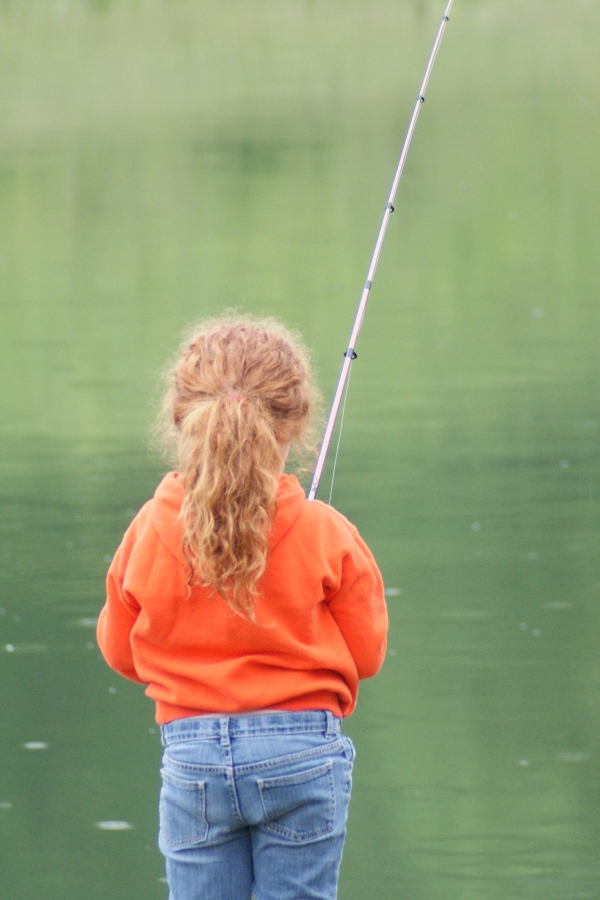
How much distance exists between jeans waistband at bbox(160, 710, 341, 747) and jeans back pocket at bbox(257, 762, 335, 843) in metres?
0.04

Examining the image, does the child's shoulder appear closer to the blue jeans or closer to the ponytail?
the ponytail

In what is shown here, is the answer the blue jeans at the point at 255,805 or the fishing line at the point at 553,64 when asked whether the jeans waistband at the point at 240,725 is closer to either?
the blue jeans at the point at 255,805

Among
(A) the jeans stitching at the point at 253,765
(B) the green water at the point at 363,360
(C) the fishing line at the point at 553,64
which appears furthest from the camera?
(C) the fishing line at the point at 553,64

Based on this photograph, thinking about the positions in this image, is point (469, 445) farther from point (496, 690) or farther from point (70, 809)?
point (70, 809)

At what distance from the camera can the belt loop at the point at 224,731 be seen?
125cm

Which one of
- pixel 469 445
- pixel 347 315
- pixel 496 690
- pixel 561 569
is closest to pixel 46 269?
pixel 347 315

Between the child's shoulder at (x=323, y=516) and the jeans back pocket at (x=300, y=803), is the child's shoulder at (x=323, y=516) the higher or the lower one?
the higher one

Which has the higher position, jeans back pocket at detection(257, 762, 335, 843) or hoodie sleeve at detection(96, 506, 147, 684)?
hoodie sleeve at detection(96, 506, 147, 684)

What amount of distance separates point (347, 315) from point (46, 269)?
2080 mm

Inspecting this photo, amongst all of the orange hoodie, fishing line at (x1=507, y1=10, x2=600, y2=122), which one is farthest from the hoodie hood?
fishing line at (x1=507, y1=10, x2=600, y2=122)

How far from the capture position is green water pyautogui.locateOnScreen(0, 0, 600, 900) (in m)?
2.43

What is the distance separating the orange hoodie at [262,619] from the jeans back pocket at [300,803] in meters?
0.06

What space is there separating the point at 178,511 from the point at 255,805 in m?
0.27

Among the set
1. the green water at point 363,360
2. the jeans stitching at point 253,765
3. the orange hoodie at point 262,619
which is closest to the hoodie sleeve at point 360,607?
the orange hoodie at point 262,619
